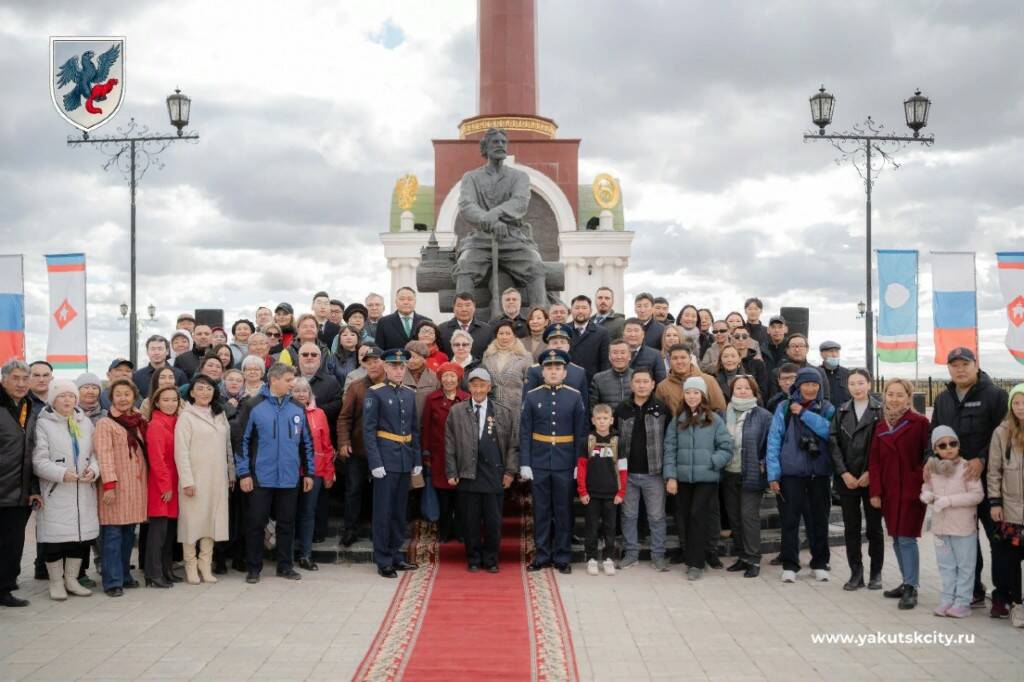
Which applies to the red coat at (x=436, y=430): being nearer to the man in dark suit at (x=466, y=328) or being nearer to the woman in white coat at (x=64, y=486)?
the man in dark suit at (x=466, y=328)

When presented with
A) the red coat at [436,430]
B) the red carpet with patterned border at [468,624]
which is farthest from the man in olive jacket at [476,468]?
the red carpet with patterned border at [468,624]

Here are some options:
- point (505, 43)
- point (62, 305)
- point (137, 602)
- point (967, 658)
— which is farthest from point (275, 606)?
point (505, 43)

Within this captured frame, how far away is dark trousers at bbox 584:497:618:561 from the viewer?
317 inches

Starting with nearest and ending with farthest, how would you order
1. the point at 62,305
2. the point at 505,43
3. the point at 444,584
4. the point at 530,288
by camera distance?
the point at 444,584, the point at 530,288, the point at 62,305, the point at 505,43

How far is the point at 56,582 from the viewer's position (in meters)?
7.30

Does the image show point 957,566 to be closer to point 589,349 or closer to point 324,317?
point 589,349

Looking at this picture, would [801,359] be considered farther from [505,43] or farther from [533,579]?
[505,43]

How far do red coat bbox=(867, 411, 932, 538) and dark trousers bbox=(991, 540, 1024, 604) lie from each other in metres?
0.56

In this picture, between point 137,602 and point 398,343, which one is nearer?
point 137,602

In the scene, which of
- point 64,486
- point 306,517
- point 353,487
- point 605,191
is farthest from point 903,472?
point 605,191

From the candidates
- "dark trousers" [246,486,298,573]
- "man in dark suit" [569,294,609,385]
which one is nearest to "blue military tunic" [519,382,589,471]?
"man in dark suit" [569,294,609,385]

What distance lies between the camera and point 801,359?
9.65 metres

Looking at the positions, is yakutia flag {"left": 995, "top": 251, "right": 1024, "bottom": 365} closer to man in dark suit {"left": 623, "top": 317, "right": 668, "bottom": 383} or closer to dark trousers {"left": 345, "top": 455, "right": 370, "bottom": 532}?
→ man in dark suit {"left": 623, "top": 317, "right": 668, "bottom": 383}

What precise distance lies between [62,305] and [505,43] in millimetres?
19493
